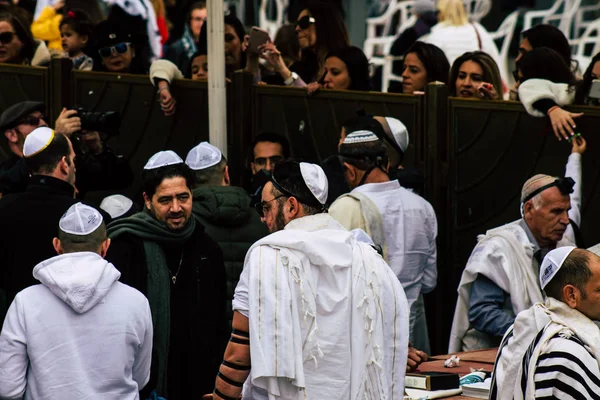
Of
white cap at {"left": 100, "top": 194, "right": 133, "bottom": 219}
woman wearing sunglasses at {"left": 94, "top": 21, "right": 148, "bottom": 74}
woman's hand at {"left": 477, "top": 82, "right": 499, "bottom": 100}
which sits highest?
woman wearing sunglasses at {"left": 94, "top": 21, "right": 148, "bottom": 74}

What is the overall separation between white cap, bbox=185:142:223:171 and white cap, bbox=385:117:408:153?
3.30 feet

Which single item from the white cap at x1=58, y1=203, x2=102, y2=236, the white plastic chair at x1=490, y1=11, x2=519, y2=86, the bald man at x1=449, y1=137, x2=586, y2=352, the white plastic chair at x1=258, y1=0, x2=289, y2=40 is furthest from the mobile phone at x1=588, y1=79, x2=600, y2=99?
the white plastic chair at x1=258, y1=0, x2=289, y2=40

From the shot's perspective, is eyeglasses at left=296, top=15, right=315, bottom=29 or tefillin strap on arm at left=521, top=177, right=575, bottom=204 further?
eyeglasses at left=296, top=15, right=315, bottom=29

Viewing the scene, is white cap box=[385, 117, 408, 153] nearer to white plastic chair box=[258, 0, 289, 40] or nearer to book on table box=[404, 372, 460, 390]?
book on table box=[404, 372, 460, 390]

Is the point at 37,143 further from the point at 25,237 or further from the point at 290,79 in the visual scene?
the point at 290,79

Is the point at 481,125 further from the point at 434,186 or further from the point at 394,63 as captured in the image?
the point at 394,63

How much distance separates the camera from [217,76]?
24.3 feet

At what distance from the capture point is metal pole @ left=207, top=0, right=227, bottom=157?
730 cm

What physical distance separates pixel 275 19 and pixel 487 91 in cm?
642

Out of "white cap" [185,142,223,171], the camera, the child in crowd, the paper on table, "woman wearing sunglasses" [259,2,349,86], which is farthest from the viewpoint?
the child in crowd

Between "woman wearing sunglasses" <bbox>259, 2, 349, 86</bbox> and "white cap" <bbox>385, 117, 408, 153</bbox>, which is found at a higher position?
"woman wearing sunglasses" <bbox>259, 2, 349, 86</bbox>

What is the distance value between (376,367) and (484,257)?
1711mm

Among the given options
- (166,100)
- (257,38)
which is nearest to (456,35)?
(257,38)

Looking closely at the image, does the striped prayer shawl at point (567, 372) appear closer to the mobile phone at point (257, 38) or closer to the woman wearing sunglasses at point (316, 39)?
the mobile phone at point (257, 38)
